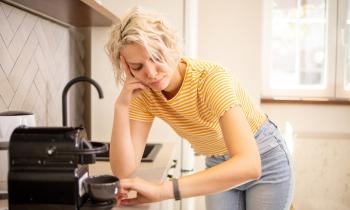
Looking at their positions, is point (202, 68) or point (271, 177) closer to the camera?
point (202, 68)

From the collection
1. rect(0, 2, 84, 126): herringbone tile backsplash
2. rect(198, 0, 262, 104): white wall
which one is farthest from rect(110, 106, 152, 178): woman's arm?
rect(198, 0, 262, 104): white wall

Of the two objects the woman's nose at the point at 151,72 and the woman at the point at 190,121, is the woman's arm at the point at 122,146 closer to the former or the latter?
the woman at the point at 190,121

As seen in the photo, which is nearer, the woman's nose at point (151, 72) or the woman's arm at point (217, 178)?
the woman's arm at point (217, 178)

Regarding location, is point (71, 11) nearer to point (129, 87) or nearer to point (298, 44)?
point (129, 87)

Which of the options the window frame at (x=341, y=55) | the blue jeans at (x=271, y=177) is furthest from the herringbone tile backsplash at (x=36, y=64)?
the window frame at (x=341, y=55)

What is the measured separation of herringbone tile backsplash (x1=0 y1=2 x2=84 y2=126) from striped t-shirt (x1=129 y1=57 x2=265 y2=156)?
533 millimetres

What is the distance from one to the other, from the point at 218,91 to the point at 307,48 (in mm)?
2081

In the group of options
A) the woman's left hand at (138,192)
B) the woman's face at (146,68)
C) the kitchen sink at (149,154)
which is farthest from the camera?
the kitchen sink at (149,154)

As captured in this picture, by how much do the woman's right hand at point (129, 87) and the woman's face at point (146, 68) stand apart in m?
0.02

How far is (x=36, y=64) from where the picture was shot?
1.73 meters

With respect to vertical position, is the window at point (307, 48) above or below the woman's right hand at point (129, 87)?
above

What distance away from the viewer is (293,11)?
9.52 feet

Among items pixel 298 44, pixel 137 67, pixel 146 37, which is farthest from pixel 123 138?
pixel 298 44

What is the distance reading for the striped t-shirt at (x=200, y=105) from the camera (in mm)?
1091
